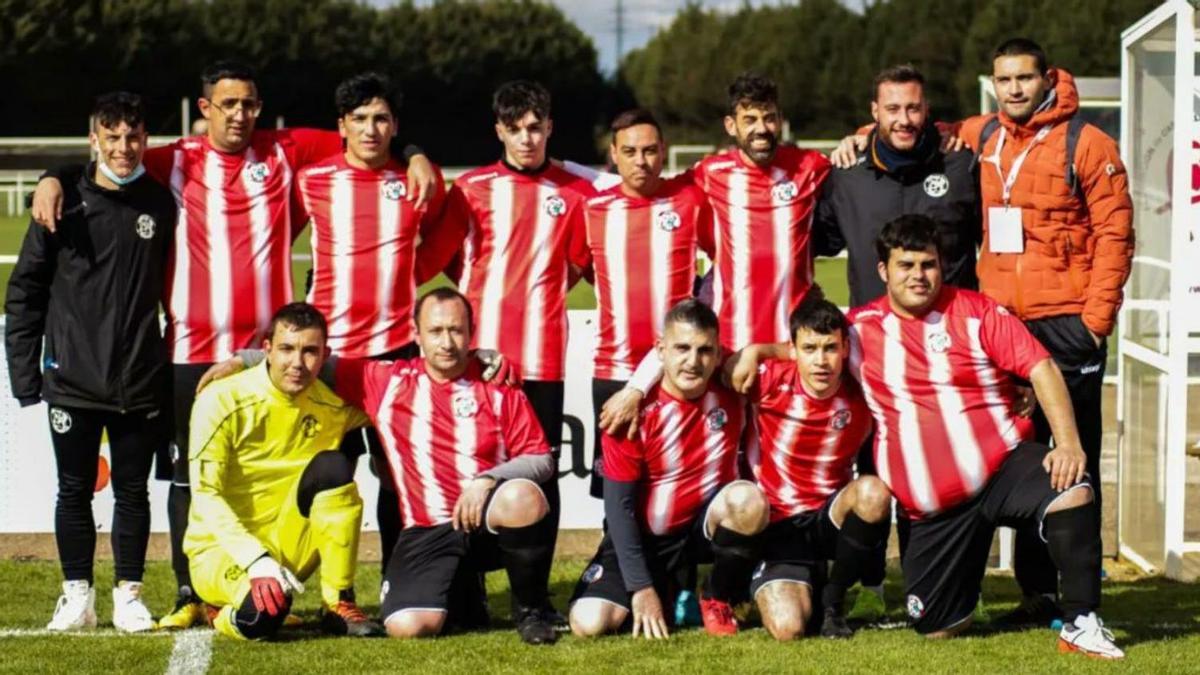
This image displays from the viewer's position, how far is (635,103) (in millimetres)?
65812

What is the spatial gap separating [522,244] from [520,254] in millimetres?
36

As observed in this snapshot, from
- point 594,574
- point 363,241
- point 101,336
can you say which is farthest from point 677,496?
point 101,336

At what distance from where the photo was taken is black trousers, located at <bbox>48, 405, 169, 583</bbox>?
6.25 metres

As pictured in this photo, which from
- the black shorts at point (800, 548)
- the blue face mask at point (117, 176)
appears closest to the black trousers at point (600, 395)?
the black shorts at point (800, 548)

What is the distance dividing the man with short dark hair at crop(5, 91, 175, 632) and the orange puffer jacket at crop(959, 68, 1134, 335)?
2.78 meters

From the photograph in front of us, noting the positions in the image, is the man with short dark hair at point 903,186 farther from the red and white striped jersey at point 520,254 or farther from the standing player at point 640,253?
the red and white striped jersey at point 520,254

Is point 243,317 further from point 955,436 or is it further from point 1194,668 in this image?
point 1194,668

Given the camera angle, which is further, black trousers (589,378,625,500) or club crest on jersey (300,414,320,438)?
black trousers (589,378,625,500)

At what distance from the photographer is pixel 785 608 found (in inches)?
236

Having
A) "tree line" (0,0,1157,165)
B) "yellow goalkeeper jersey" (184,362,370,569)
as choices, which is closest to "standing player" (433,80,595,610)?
"yellow goalkeeper jersey" (184,362,370,569)

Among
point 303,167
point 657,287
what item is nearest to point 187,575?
point 303,167

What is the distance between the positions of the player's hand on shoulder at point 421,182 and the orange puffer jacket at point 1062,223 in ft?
6.02

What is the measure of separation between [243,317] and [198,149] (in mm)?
597

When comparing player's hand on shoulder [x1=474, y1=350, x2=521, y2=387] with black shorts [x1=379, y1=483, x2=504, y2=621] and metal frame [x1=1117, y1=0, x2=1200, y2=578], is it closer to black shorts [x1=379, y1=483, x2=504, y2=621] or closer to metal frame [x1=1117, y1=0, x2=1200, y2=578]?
black shorts [x1=379, y1=483, x2=504, y2=621]
